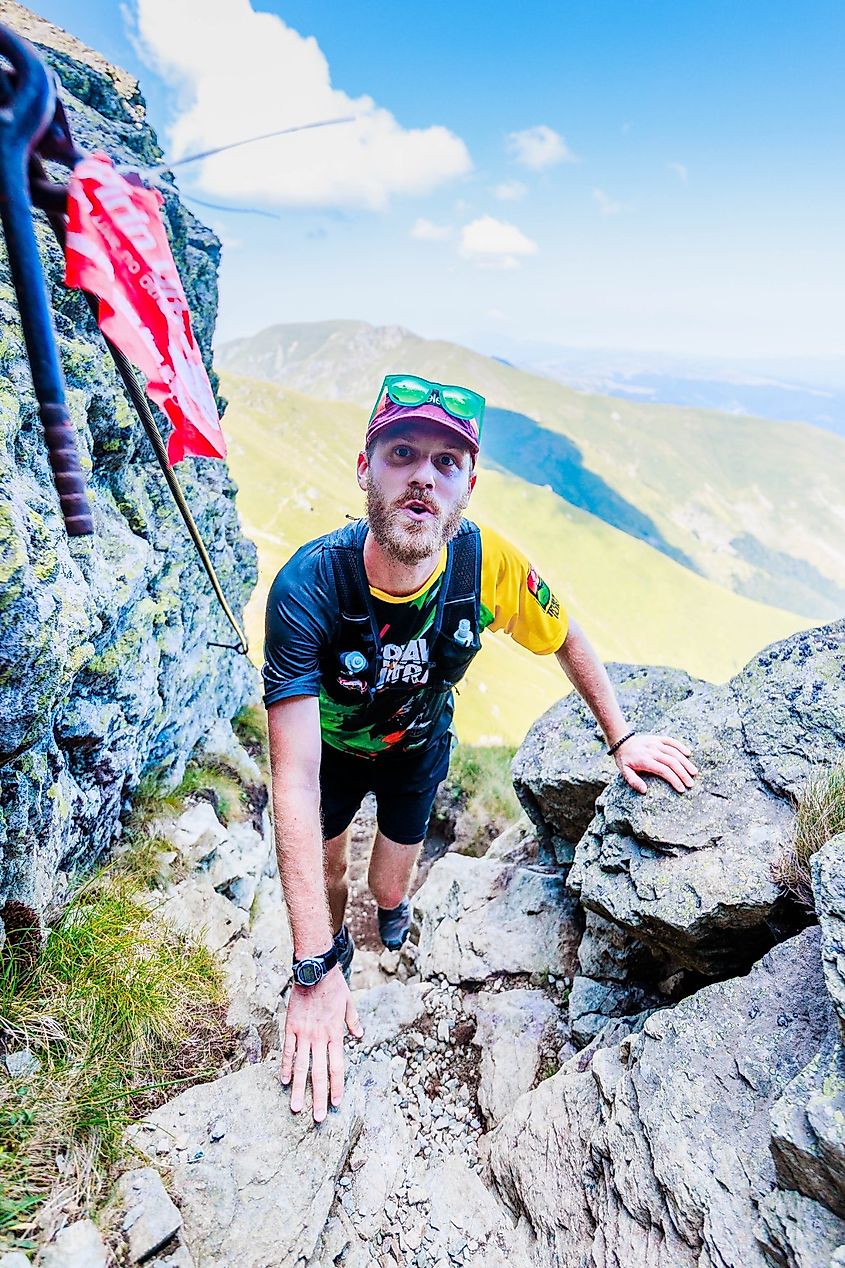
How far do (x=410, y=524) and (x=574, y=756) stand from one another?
415 centimetres

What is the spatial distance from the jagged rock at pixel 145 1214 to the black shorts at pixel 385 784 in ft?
10.5

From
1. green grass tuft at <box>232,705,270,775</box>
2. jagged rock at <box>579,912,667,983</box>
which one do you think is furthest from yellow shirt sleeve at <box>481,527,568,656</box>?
green grass tuft at <box>232,705,270,775</box>

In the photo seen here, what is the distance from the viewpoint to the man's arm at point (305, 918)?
3.53 m

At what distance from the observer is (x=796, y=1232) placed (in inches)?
111

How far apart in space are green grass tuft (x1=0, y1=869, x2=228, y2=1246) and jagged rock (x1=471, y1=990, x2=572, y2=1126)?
7.99ft

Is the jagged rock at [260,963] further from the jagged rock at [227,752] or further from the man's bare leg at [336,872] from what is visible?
the jagged rock at [227,752]

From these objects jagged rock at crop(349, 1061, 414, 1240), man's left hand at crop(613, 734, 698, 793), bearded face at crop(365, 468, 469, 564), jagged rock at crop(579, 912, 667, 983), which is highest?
bearded face at crop(365, 468, 469, 564)

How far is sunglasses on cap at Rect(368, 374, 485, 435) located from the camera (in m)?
4.18

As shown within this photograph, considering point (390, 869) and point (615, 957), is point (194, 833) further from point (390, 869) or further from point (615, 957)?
point (615, 957)

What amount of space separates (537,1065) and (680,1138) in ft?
6.79

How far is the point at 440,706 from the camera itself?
5.78 metres

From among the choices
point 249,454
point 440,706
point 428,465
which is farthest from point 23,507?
point 249,454

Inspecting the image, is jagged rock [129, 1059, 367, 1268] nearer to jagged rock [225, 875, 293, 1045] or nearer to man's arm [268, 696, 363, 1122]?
man's arm [268, 696, 363, 1122]

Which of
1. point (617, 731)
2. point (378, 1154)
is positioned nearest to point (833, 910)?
point (617, 731)
